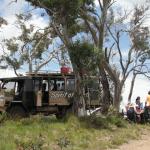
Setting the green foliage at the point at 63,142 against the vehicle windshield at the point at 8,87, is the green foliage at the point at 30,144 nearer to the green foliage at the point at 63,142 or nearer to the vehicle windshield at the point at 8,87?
the green foliage at the point at 63,142

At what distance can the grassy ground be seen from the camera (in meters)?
14.3

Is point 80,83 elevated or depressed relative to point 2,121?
elevated

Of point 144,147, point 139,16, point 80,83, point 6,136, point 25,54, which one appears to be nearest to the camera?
point 6,136

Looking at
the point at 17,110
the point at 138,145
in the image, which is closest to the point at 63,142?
the point at 138,145

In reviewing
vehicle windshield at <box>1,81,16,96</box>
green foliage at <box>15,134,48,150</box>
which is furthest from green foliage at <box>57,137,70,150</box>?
vehicle windshield at <box>1,81,16,96</box>

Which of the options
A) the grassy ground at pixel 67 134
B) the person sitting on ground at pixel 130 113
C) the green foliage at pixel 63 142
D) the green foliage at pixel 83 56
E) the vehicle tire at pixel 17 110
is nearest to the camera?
the grassy ground at pixel 67 134

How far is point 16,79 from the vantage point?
23.5 meters

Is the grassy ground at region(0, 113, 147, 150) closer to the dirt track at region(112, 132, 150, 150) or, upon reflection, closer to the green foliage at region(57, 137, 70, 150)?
the green foliage at region(57, 137, 70, 150)

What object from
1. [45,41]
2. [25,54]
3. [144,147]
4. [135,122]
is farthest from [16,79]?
[25,54]

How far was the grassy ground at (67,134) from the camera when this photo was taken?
46.9 feet

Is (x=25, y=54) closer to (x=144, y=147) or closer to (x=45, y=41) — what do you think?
(x=45, y=41)

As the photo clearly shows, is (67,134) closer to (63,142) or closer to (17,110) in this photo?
(63,142)

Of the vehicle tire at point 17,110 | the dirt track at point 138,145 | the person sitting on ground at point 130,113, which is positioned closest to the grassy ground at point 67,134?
the dirt track at point 138,145

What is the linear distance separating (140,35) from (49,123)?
23.1 metres
